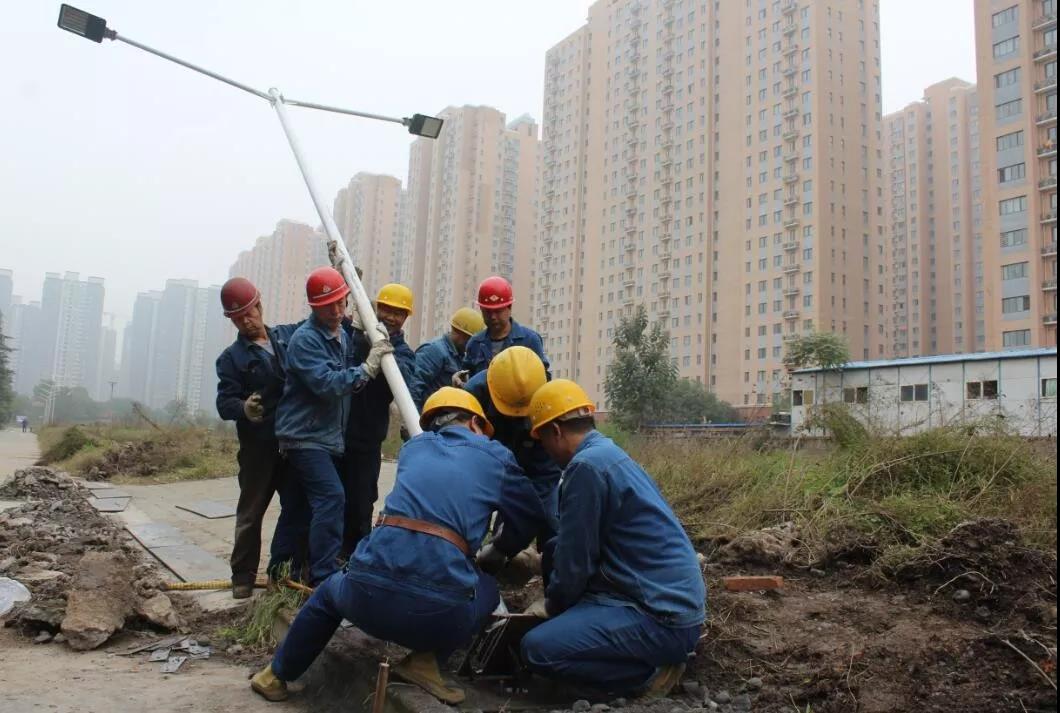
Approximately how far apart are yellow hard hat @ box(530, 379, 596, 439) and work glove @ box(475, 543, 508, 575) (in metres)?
0.64

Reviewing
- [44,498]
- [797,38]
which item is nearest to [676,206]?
[797,38]

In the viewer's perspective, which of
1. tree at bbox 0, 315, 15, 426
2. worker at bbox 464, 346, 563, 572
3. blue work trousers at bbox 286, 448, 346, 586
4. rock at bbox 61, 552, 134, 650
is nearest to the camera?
worker at bbox 464, 346, 563, 572

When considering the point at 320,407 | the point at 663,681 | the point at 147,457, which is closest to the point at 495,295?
the point at 320,407

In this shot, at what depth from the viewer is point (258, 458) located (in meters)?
5.04

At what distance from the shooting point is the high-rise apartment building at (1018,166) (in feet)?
126

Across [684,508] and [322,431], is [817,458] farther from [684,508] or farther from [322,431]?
[322,431]

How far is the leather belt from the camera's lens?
3.05 metres

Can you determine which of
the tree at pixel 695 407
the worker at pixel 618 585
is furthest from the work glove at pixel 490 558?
the tree at pixel 695 407

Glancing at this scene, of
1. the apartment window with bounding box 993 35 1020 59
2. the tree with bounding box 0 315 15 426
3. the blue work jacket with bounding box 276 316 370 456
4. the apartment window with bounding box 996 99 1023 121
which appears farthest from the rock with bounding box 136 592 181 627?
the tree with bounding box 0 315 15 426

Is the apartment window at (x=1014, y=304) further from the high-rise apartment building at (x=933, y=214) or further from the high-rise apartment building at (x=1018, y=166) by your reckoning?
the high-rise apartment building at (x=933, y=214)

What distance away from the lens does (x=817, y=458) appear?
697cm

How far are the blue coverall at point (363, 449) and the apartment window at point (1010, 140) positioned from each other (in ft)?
150

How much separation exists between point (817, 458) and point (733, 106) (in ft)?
188

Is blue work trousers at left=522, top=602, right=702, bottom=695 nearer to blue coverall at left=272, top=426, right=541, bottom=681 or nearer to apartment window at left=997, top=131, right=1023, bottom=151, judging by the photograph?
blue coverall at left=272, top=426, right=541, bottom=681
